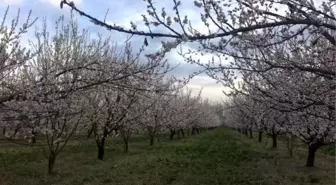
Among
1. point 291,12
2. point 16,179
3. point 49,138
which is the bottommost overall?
point 16,179

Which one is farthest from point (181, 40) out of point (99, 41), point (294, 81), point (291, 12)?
point (99, 41)

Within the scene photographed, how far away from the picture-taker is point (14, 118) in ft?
16.6

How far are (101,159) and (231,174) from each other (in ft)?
25.7

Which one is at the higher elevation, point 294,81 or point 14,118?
point 294,81

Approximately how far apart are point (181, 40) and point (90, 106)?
49.7ft

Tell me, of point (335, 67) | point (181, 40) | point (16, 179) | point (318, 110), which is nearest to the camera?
point (181, 40)

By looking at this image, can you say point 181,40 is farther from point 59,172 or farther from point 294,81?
point 59,172

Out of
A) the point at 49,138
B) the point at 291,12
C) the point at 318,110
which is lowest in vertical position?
the point at 49,138

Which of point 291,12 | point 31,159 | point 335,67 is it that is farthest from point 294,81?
point 31,159

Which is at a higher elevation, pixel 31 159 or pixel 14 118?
pixel 14 118

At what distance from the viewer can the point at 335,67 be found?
19.5 feet

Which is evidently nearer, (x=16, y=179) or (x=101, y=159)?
(x=16, y=179)

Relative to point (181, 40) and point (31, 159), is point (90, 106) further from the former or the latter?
point (181, 40)

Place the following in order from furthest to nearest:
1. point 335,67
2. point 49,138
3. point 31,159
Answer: point 31,159 → point 49,138 → point 335,67
